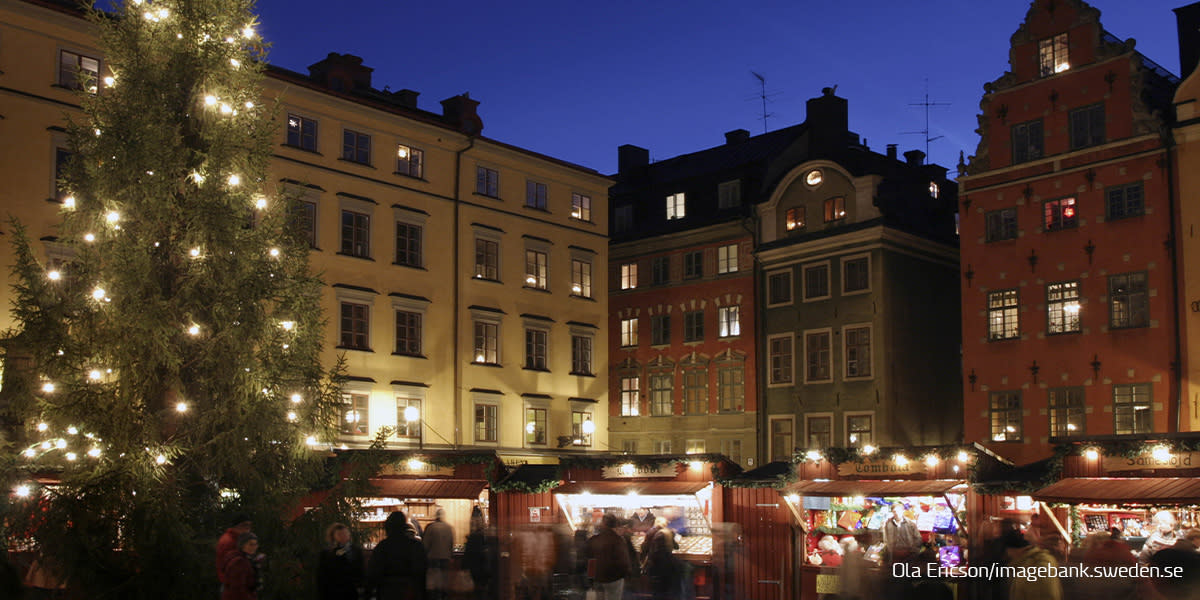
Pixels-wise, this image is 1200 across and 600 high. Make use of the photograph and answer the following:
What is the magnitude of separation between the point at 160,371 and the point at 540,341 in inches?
867

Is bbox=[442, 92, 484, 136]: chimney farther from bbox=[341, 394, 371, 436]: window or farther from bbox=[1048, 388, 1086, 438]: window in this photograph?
bbox=[1048, 388, 1086, 438]: window

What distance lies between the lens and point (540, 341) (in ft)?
132

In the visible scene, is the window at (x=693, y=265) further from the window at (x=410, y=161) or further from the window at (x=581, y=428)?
the window at (x=410, y=161)

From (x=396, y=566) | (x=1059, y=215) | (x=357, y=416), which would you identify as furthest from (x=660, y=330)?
(x=396, y=566)

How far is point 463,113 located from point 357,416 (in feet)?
36.3

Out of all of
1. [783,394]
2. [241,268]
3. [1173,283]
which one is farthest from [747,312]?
[241,268]

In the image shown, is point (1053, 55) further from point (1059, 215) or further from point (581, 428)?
point (581, 428)

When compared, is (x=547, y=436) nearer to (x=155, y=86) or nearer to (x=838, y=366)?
(x=838, y=366)

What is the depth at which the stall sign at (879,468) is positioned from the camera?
25.0 metres

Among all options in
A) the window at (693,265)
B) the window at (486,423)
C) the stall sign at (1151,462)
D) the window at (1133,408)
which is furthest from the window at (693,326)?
the stall sign at (1151,462)

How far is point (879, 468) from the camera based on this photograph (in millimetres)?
25578

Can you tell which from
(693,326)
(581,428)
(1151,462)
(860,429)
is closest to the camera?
(1151,462)

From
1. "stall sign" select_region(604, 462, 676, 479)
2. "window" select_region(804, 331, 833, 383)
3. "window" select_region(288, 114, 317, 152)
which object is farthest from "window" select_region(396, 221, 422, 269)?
"window" select_region(804, 331, 833, 383)

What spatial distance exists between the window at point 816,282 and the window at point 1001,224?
6752 mm
